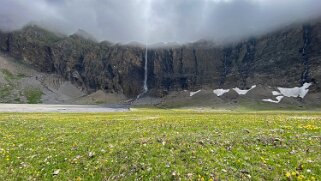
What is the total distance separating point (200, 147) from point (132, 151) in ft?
12.8

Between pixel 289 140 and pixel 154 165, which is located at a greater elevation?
pixel 289 140

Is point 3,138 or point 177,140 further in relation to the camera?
point 3,138

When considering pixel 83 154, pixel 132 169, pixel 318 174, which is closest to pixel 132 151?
pixel 132 169

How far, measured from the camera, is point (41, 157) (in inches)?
626

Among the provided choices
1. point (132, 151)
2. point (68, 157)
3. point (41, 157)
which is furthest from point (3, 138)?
point (132, 151)

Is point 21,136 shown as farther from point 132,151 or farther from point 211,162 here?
point 211,162

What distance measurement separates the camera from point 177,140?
16859mm

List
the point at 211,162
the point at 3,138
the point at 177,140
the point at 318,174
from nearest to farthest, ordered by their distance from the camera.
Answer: the point at 318,174 → the point at 211,162 → the point at 177,140 → the point at 3,138

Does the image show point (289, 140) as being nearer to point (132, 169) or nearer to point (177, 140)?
point (177, 140)

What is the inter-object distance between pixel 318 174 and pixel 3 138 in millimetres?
21347

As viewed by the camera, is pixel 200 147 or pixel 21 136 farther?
pixel 21 136

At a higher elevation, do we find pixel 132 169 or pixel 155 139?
pixel 155 139

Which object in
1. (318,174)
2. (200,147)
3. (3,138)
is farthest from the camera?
(3,138)

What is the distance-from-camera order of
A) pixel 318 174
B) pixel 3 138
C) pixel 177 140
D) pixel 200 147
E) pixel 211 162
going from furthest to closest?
1. pixel 3 138
2. pixel 177 140
3. pixel 200 147
4. pixel 211 162
5. pixel 318 174
